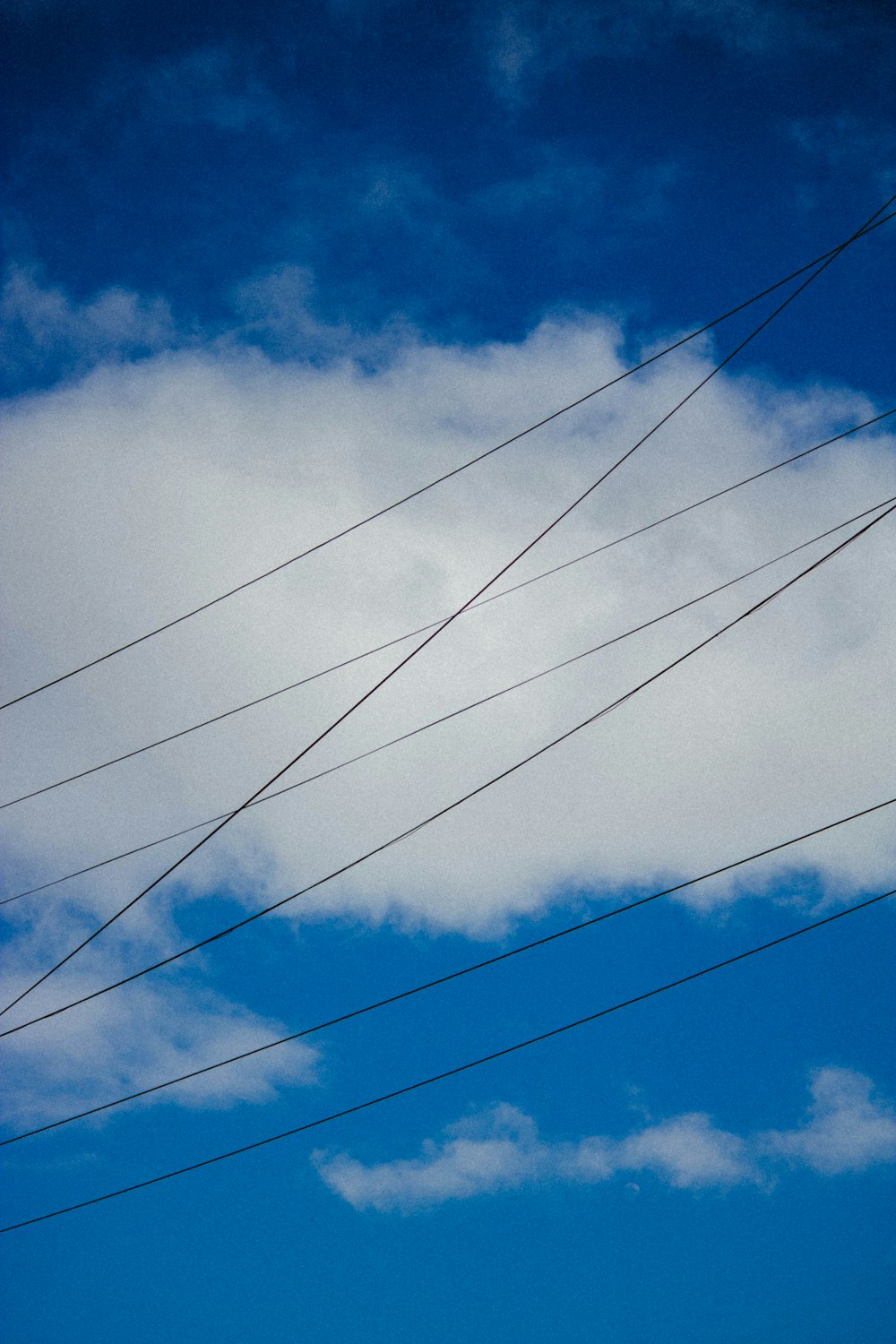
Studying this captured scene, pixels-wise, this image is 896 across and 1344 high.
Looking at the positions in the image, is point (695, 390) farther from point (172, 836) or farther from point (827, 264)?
point (172, 836)

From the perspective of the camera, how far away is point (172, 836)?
1496 centimetres

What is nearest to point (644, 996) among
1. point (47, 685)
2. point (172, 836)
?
point (172, 836)

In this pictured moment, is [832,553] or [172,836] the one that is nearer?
[832,553]

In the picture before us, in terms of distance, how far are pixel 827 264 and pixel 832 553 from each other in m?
3.33

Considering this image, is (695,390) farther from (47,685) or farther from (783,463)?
(47,685)

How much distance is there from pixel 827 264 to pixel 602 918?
7.85m

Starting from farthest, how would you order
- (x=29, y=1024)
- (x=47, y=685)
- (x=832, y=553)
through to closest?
(x=47, y=685)
(x=29, y=1024)
(x=832, y=553)

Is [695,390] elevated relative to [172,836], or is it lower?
elevated

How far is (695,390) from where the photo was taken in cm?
1235

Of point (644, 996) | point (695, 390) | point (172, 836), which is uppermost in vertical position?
point (695, 390)

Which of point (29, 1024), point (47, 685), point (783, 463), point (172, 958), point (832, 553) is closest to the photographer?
point (832, 553)

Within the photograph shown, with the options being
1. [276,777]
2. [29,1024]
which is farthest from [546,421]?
[29,1024]

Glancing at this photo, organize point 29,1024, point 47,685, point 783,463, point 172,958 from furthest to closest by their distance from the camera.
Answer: point 47,685 → point 29,1024 → point 172,958 → point 783,463

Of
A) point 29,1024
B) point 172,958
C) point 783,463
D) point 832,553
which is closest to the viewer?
point 832,553
